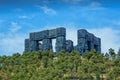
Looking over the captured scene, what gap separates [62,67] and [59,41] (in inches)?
592

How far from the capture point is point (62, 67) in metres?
46.4

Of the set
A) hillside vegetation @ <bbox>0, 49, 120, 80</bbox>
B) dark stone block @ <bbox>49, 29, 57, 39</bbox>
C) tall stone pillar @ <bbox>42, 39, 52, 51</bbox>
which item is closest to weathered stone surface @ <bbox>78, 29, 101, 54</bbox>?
dark stone block @ <bbox>49, 29, 57, 39</bbox>

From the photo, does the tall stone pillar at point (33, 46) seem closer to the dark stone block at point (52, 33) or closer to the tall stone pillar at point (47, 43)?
the tall stone pillar at point (47, 43)

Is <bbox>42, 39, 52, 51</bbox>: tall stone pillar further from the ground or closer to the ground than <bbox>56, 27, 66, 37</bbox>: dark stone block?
closer to the ground

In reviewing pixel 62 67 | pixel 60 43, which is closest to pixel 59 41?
pixel 60 43

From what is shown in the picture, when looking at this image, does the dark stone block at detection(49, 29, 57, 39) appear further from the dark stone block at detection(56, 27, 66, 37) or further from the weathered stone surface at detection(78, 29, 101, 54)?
the weathered stone surface at detection(78, 29, 101, 54)

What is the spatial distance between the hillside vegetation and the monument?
8.38 metres

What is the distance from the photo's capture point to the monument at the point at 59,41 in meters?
61.2

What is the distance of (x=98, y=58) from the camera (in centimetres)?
4856

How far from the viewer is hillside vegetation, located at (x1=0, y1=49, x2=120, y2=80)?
4391 centimetres

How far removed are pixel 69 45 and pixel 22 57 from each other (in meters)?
12.7

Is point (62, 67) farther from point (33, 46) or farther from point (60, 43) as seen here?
point (33, 46)

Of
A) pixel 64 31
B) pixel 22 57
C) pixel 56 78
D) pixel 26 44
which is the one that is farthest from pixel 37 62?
pixel 26 44

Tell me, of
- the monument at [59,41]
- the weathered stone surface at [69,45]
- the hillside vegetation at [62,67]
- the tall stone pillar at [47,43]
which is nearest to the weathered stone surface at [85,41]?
the monument at [59,41]
